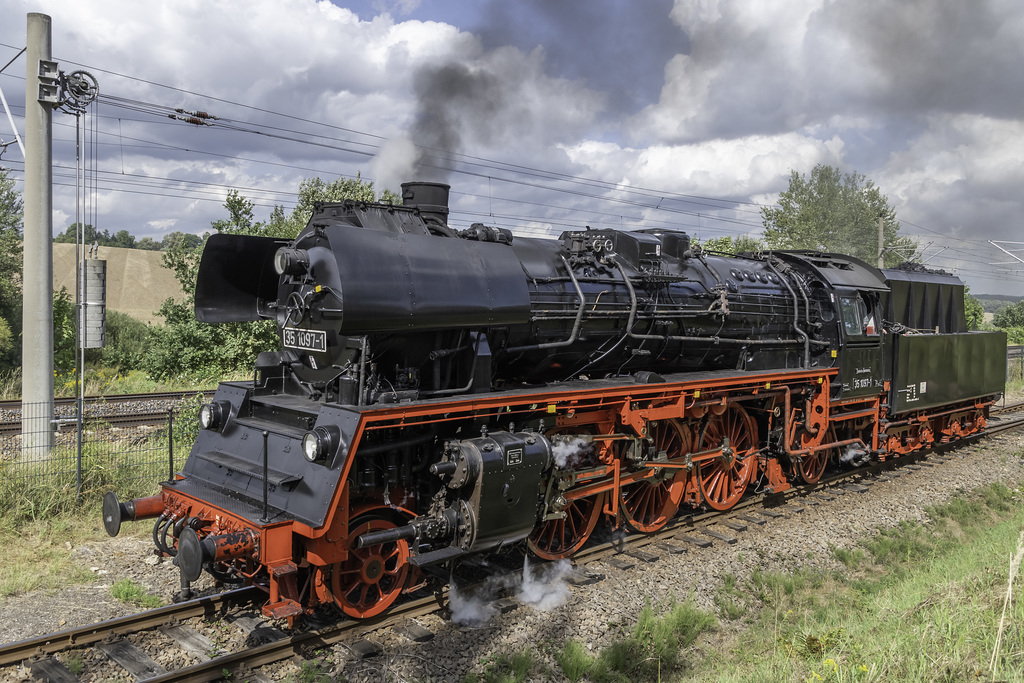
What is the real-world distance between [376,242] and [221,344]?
12.0 meters

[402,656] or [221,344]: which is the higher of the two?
[221,344]

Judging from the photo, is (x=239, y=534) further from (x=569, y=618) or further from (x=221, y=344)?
(x=221, y=344)

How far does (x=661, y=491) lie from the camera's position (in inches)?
344

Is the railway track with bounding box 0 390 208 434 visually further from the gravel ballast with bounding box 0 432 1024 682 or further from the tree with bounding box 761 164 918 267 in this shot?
the tree with bounding box 761 164 918 267

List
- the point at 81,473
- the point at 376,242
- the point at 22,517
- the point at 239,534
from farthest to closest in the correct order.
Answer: the point at 81,473 < the point at 22,517 < the point at 376,242 < the point at 239,534

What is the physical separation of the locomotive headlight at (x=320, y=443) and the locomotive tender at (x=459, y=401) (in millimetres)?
15

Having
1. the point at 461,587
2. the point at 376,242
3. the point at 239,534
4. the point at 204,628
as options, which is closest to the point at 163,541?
the point at 204,628

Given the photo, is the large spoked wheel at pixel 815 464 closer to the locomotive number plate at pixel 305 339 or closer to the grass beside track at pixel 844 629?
the grass beside track at pixel 844 629

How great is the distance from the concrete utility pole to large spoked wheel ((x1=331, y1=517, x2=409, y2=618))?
5.12m

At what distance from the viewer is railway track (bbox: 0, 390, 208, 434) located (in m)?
11.1

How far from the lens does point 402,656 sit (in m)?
5.30

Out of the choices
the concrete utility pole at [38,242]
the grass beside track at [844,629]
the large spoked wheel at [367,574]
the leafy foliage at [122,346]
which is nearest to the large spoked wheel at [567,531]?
the grass beside track at [844,629]

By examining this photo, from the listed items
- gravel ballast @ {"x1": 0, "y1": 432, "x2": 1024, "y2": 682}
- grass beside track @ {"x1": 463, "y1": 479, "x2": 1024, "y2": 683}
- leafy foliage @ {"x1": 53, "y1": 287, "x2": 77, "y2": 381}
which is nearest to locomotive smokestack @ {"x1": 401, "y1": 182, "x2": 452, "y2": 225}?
gravel ballast @ {"x1": 0, "y1": 432, "x2": 1024, "y2": 682}

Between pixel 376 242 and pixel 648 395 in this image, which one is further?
pixel 648 395
